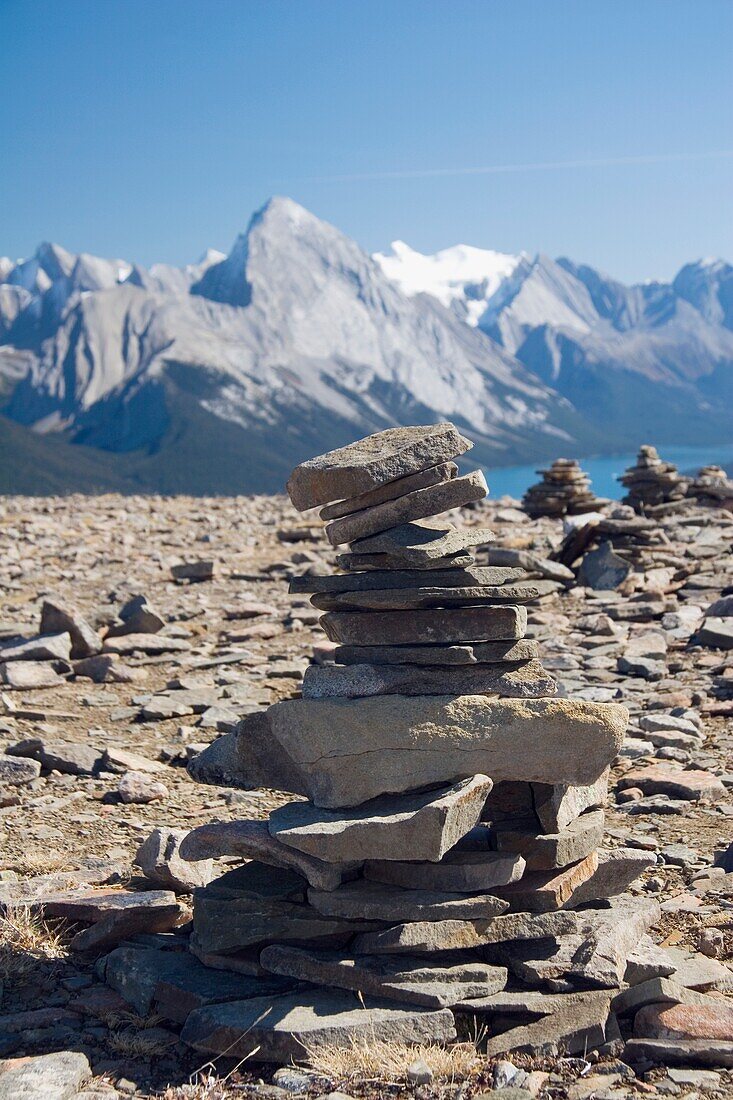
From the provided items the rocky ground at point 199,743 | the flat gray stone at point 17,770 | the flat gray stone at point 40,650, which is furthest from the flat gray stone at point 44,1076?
the flat gray stone at point 40,650

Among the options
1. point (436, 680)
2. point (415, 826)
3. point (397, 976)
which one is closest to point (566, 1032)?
point (397, 976)

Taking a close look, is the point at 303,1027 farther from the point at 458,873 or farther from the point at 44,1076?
the point at 44,1076

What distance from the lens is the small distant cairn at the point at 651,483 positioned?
2831 centimetres

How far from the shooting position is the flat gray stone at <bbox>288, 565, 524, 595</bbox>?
6.72 meters

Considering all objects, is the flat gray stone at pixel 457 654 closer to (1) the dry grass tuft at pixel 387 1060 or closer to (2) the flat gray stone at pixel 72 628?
(1) the dry grass tuft at pixel 387 1060

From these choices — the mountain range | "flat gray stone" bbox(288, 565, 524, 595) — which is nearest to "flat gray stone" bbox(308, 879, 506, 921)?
"flat gray stone" bbox(288, 565, 524, 595)

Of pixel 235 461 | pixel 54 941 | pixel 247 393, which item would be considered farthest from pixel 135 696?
pixel 247 393

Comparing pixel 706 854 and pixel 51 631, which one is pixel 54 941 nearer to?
pixel 706 854

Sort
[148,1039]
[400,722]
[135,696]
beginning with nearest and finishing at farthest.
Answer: [148,1039] → [400,722] → [135,696]

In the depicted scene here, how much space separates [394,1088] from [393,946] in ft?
2.55

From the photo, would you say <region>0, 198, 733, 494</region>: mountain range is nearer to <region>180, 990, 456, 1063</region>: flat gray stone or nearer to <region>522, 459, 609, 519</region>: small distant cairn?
<region>522, 459, 609, 519</region>: small distant cairn

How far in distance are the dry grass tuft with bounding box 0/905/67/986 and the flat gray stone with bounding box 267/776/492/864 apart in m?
1.72

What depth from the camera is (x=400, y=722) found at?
6406 millimetres

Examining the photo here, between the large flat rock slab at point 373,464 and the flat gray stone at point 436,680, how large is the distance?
3.75 feet
